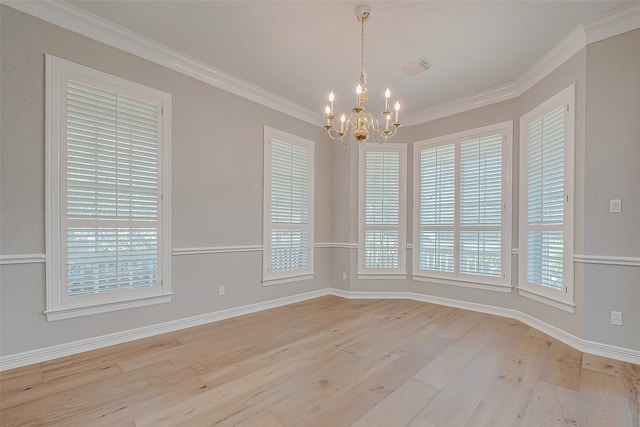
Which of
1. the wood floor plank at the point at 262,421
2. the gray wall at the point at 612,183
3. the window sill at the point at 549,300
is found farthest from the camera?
the window sill at the point at 549,300

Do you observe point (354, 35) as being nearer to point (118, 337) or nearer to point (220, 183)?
point (220, 183)

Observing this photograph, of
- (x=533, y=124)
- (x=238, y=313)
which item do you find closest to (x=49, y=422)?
(x=238, y=313)

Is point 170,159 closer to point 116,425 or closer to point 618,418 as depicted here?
point 116,425

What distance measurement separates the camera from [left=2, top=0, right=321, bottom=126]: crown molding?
2.35 metres

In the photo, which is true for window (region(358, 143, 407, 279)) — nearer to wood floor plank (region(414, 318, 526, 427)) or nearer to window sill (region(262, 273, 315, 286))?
window sill (region(262, 273, 315, 286))

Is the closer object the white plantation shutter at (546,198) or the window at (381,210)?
the white plantation shutter at (546,198)

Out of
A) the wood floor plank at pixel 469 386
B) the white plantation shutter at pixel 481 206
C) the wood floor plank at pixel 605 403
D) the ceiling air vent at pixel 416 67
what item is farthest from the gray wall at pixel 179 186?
the wood floor plank at pixel 605 403

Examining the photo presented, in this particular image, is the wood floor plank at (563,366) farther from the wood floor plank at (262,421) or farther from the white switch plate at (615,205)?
the wood floor plank at (262,421)

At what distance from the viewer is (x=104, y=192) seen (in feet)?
8.73

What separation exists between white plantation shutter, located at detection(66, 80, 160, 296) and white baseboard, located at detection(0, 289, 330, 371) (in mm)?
430

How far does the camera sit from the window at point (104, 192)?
242 centimetres

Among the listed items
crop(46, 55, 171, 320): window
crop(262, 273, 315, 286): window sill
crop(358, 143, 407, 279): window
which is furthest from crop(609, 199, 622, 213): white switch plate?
crop(46, 55, 171, 320): window

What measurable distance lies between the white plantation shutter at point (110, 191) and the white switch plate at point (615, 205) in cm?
417

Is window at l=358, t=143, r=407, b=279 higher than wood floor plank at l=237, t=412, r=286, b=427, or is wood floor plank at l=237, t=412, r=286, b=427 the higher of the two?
window at l=358, t=143, r=407, b=279
